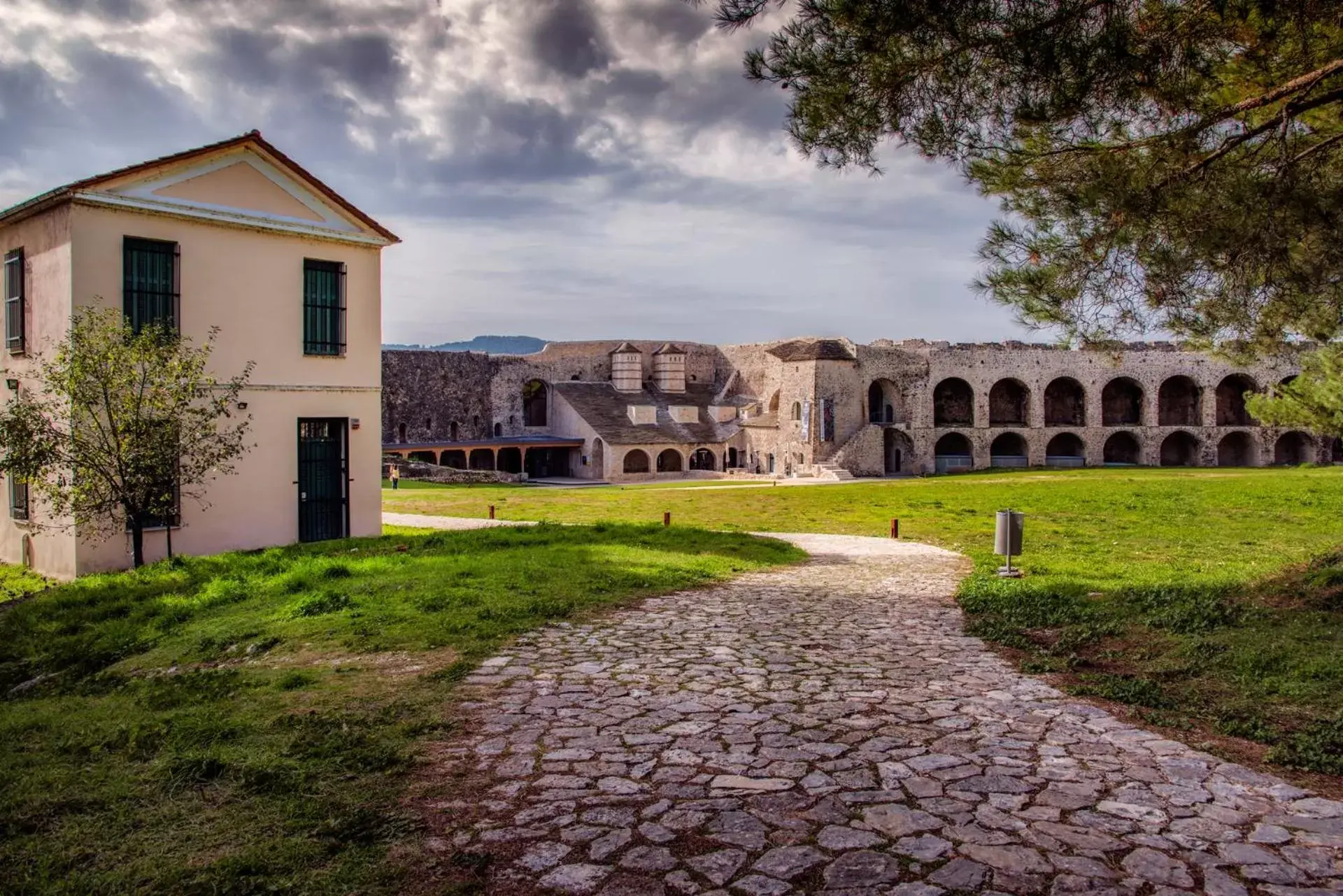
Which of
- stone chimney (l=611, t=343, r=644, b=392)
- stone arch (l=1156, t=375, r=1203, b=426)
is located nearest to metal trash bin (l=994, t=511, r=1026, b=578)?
stone chimney (l=611, t=343, r=644, b=392)

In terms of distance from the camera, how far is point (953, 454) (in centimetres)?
5128

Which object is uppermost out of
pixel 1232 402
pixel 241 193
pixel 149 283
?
pixel 241 193

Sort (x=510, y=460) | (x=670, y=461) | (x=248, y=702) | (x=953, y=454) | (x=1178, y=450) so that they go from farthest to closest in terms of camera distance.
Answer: (x=1178, y=450), (x=953, y=454), (x=510, y=460), (x=670, y=461), (x=248, y=702)

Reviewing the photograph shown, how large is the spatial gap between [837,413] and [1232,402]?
2365cm

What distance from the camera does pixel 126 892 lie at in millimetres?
3484

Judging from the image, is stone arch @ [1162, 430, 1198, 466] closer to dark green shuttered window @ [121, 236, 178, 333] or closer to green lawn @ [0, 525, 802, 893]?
green lawn @ [0, 525, 802, 893]

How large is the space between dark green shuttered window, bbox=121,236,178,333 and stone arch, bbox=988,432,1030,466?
4263 centimetres

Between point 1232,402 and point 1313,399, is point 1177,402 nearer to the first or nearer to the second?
point 1232,402

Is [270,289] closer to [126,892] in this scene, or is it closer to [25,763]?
[25,763]

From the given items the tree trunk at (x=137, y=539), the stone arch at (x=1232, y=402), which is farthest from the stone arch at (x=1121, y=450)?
the tree trunk at (x=137, y=539)

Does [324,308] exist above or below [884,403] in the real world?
above

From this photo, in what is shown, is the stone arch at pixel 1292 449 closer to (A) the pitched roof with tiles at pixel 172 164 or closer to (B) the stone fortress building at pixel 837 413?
(B) the stone fortress building at pixel 837 413

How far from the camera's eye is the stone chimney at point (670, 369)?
54.0m

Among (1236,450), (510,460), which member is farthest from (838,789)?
(1236,450)
